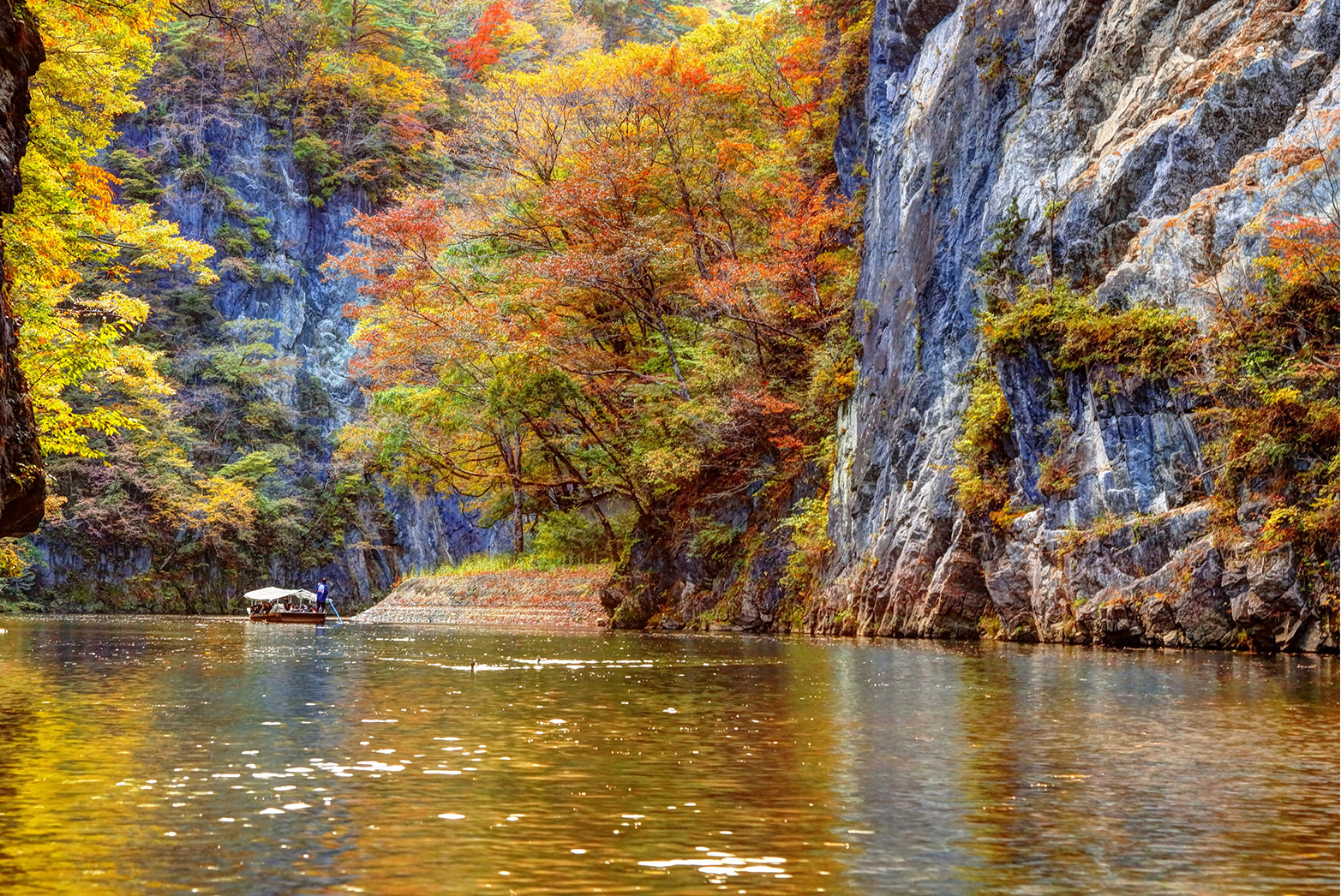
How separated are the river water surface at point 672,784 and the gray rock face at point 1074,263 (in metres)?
5.57

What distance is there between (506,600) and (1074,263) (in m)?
25.1

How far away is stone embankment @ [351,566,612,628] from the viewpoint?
40.3 metres

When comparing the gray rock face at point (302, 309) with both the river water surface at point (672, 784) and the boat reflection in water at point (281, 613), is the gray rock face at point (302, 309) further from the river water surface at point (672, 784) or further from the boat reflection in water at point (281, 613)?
the river water surface at point (672, 784)

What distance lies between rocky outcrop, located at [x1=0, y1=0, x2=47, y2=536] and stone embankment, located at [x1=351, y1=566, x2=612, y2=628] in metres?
20.7

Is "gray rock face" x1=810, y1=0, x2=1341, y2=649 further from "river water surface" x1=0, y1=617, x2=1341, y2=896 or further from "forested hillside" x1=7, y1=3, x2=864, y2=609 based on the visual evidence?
"river water surface" x1=0, y1=617, x2=1341, y2=896

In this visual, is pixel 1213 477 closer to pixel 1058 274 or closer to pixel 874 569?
pixel 1058 274

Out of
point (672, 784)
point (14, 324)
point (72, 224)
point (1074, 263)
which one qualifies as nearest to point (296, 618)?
point (72, 224)

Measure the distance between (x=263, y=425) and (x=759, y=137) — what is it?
31.0 metres

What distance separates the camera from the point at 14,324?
57.5ft

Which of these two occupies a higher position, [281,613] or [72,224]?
[72,224]

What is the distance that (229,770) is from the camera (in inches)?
311

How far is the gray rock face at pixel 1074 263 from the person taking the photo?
20109 mm

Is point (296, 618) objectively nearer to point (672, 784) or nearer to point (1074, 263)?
point (1074, 263)

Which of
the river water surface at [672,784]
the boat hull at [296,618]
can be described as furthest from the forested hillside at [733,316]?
the boat hull at [296,618]
